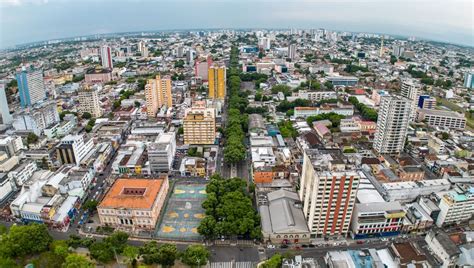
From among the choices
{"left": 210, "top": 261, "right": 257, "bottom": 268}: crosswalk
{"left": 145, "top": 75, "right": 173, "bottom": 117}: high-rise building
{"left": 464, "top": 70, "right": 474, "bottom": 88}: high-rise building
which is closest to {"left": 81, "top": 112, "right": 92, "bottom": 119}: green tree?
{"left": 145, "top": 75, "right": 173, "bottom": 117}: high-rise building

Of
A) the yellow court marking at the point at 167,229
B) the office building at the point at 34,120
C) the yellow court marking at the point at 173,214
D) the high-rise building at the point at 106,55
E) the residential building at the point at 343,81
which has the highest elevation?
the high-rise building at the point at 106,55

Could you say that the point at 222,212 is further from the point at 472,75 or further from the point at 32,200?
the point at 472,75

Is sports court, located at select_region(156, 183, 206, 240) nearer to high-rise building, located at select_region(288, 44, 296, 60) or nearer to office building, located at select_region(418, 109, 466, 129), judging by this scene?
office building, located at select_region(418, 109, 466, 129)

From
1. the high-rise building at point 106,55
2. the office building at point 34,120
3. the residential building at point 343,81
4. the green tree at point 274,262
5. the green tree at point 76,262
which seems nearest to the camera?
the green tree at point 76,262

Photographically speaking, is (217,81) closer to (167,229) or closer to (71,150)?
(71,150)

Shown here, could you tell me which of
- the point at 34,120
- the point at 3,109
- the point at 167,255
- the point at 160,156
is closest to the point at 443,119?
the point at 160,156

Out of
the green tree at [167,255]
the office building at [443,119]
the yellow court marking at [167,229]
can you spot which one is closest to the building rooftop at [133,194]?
the yellow court marking at [167,229]

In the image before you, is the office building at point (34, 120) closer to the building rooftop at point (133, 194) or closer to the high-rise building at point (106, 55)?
A: the building rooftop at point (133, 194)
